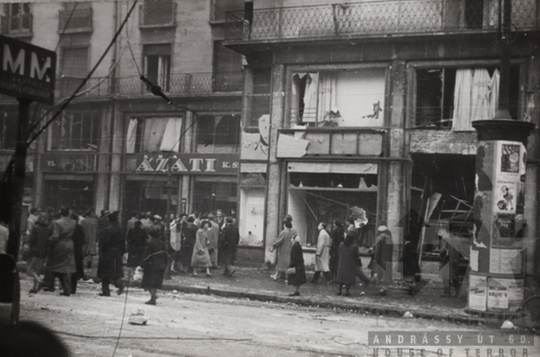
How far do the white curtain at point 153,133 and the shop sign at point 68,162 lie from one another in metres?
0.54

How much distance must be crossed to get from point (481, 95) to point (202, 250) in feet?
10.0

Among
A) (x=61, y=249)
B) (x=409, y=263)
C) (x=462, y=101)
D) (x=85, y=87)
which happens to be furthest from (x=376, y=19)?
(x=61, y=249)

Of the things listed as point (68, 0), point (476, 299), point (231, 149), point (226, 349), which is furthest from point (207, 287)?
point (68, 0)

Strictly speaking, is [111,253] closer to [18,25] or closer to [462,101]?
[18,25]

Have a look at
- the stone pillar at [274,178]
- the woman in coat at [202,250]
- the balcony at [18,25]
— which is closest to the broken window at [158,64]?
the stone pillar at [274,178]

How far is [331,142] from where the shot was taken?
607cm

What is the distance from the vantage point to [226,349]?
610cm

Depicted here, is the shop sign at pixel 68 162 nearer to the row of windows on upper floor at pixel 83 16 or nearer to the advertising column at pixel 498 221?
the row of windows on upper floor at pixel 83 16

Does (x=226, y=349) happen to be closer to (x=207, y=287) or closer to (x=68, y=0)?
(x=207, y=287)

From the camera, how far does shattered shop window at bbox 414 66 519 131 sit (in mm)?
5852

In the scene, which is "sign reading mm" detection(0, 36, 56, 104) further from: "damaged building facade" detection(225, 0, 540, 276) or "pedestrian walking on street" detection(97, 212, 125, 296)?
"damaged building facade" detection(225, 0, 540, 276)

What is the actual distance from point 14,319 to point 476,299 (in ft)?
14.6

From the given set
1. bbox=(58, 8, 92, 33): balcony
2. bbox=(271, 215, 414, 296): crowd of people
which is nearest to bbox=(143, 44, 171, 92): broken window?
bbox=(58, 8, 92, 33): balcony

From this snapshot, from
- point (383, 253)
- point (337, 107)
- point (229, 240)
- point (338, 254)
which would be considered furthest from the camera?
point (229, 240)
